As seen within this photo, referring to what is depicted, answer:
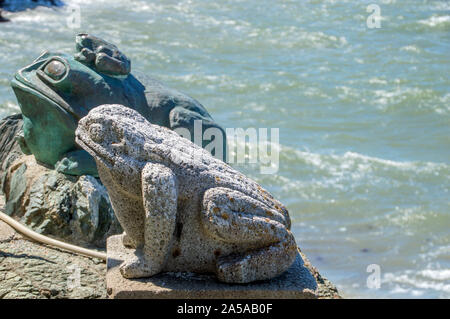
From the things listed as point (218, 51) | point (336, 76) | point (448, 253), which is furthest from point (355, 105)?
point (448, 253)

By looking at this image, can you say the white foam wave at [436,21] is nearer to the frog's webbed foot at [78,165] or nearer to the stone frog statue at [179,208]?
the frog's webbed foot at [78,165]

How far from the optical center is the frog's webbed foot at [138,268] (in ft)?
13.2

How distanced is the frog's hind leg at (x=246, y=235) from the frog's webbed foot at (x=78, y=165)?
2.31 meters

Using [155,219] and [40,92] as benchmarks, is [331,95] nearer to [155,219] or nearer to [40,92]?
[40,92]

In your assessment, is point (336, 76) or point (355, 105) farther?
point (336, 76)

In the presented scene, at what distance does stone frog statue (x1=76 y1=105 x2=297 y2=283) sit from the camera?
3.96 metres

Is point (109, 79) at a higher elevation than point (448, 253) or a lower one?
higher

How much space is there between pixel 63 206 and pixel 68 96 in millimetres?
980

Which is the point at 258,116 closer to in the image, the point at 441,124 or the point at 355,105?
the point at 355,105

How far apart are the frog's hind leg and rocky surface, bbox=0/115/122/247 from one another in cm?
204

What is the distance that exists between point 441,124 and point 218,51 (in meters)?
6.14

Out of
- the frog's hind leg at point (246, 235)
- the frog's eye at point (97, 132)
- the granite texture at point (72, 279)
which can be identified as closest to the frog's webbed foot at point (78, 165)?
the granite texture at point (72, 279)

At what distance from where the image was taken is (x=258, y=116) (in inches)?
574

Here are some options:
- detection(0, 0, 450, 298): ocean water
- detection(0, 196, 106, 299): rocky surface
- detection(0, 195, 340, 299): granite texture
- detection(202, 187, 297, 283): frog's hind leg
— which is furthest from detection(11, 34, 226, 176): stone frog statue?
detection(0, 0, 450, 298): ocean water
